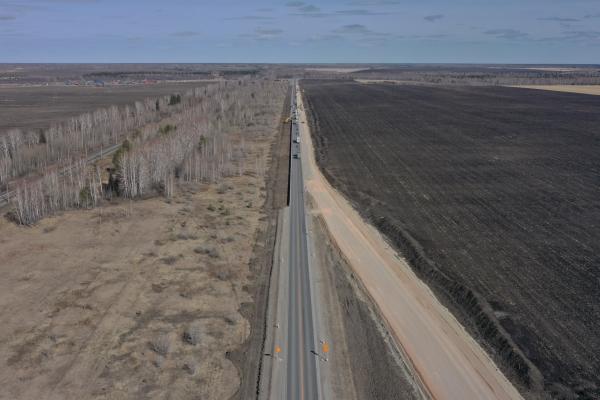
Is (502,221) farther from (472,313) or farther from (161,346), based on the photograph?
(161,346)

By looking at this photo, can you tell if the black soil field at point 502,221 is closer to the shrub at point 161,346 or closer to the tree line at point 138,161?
the tree line at point 138,161

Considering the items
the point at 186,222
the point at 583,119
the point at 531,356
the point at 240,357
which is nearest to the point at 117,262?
the point at 186,222

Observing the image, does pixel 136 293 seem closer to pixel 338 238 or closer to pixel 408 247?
pixel 338 238

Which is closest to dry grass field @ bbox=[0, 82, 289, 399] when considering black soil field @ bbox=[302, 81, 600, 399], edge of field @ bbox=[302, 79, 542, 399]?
edge of field @ bbox=[302, 79, 542, 399]

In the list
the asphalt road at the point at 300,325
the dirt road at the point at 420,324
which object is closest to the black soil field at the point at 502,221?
the dirt road at the point at 420,324

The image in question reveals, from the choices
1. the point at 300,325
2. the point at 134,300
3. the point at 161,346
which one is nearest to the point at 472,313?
the point at 300,325

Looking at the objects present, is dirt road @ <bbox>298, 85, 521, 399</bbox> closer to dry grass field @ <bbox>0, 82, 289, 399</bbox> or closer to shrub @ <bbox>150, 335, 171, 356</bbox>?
dry grass field @ <bbox>0, 82, 289, 399</bbox>
